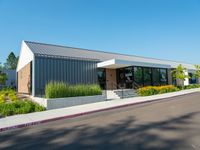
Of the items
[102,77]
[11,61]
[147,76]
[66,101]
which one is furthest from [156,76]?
[11,61]

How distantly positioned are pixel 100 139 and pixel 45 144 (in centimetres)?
169

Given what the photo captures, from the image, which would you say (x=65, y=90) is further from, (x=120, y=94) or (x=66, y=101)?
(x=120, y=94)

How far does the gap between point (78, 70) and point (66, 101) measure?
6272 mm

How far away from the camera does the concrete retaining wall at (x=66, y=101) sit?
12992mm

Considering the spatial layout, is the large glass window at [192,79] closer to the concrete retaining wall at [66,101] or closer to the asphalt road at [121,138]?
the concrete retaining wall at [66,101]

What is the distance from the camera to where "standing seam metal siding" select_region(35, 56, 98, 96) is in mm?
16919

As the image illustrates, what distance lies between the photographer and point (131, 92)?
1973cm

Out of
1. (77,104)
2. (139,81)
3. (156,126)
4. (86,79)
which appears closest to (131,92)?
(139,81)

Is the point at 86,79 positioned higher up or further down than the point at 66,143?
higher up

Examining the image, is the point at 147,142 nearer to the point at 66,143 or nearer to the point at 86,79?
the point at 66,143

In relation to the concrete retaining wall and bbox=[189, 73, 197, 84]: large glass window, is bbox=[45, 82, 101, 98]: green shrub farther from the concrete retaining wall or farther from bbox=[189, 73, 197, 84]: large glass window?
bbox=[189, 73, 197, 84]: large glass window

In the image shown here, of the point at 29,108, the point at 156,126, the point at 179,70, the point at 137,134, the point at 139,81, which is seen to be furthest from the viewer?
the point at 179,70

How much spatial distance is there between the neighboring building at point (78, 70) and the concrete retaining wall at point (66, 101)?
3505 millimetres

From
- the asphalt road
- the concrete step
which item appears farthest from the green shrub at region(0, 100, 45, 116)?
the concrete step
